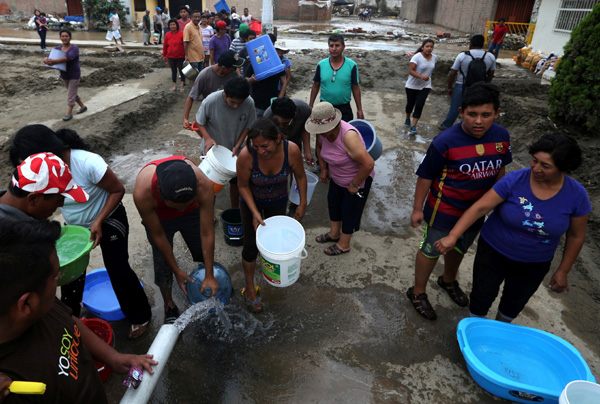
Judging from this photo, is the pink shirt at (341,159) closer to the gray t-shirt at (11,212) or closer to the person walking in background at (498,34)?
the gray t-shirt at (11,212)

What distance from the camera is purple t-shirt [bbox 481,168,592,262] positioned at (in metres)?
2.15

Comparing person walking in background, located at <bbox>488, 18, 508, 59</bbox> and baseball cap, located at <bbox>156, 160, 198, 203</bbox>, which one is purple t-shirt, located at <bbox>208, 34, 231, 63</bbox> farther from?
person walking in background, located at <bbox>488, 18, 508, 59</bbox>

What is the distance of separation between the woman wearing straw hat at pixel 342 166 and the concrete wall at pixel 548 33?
39.4 ft

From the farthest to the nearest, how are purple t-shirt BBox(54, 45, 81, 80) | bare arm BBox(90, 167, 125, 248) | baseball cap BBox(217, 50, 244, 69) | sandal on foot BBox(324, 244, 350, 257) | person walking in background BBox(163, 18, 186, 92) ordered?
A: 1. person walking in background BBox(163, 18, 186, 92)
2. purple t-shirt BBox(54, 45, 81, 80)
3. baseball cap BBox(217, 50, 244, 69)
4. sandal on foot BBox(324, 244, 350, 257)
5. bare arm BBox(90, 167, 125, 248)

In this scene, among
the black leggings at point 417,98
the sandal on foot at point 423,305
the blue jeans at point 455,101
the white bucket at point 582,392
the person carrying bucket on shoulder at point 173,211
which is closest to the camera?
the white bucket at point 582,392

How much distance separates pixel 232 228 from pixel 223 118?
119cm

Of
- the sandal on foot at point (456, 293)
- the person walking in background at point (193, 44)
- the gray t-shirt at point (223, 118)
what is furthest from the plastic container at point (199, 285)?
the person walking in background at point (193, 44)

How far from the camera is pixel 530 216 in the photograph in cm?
221

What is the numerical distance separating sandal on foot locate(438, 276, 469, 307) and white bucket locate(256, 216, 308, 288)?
149cm

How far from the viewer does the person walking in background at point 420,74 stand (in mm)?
6207

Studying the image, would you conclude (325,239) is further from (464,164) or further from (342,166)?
(464,164)

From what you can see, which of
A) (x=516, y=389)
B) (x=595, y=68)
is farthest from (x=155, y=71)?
(x=516, y=389)

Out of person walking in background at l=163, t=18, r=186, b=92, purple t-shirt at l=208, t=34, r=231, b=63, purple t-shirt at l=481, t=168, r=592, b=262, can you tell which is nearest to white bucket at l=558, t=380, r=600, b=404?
purple t-shirt at l=481, t=168, r=592, b=262

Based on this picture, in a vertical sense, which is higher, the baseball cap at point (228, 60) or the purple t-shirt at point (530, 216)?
the baseball cap at point (228, 60)
